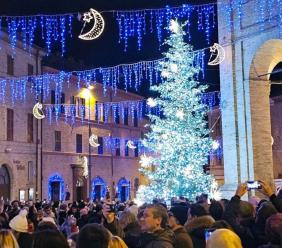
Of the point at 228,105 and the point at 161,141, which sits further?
the point at 161,141

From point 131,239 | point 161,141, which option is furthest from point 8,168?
point 131,239

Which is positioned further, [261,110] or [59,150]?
[59,150]

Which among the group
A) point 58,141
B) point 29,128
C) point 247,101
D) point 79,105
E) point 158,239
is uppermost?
point 79,105

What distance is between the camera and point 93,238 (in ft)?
13.0

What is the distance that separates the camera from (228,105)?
63.6 feet

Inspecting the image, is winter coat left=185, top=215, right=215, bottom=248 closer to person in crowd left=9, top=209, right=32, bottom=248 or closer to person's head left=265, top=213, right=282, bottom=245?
person's head left=265, top=213, right=282, bottom=245

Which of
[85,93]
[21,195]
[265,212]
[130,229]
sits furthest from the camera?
[85,93]

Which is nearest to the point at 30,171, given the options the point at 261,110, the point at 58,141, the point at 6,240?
the point at 58,141

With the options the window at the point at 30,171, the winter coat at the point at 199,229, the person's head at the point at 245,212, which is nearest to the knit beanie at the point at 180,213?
the person's head at the point at 245,212

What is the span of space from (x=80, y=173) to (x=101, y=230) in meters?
37.2

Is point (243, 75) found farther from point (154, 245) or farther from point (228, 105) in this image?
point (154, 245)

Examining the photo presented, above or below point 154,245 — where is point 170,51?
above

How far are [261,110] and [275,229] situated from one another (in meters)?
14.6

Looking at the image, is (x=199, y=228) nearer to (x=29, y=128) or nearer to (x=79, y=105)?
(x=29, y=128)
